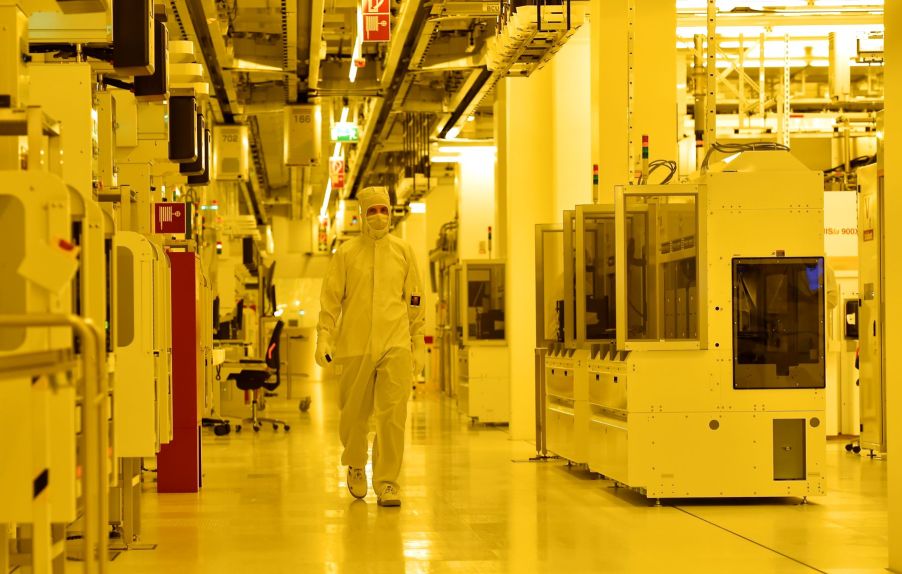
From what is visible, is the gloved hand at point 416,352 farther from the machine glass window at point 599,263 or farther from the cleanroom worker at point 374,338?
the machine glass window at point 599,263

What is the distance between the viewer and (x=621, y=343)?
7359mm

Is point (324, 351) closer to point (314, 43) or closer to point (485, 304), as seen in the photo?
point (314, 43)

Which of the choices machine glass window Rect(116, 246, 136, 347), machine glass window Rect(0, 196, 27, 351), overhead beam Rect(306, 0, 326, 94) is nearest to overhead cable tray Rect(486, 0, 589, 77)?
overhead beam Rect(306, 0, 326, 94)

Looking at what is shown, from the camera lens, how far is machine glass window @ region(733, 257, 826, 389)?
7.33 m

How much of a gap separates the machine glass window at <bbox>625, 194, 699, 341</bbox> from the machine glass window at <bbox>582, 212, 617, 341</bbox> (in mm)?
824

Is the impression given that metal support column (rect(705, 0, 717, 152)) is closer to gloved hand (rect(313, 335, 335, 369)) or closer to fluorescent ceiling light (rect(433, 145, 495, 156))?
gloved hand (rect(313, 335, 335, 369))

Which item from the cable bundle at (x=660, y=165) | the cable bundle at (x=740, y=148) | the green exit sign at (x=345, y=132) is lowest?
the cable bundle at (x=660, y=165)

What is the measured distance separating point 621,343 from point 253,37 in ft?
26.4

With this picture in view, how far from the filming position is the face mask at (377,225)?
25.2ft

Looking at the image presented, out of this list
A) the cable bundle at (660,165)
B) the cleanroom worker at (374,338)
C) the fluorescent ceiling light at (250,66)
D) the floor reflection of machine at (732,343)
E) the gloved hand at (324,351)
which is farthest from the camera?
the fluorescent ceiling light at (250,66)

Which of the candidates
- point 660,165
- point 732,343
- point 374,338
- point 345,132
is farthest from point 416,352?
point 345,132

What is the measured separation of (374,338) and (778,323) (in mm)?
2457

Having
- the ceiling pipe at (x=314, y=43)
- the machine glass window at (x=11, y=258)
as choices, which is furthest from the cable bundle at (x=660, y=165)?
the machine glass window at (x=11, y=258)

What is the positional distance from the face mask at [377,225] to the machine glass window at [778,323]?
7.16 feet
